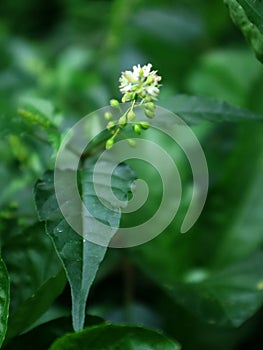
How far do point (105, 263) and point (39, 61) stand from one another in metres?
0.99

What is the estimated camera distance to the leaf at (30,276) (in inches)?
37.2

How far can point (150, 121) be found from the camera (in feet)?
3.52

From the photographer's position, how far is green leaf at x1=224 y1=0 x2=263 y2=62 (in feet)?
2.84

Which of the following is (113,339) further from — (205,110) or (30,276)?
(205,110)

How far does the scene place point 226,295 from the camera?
4.02 ft

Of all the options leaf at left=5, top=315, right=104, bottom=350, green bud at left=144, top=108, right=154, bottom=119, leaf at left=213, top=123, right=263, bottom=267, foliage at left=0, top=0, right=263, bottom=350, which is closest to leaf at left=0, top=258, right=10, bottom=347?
foliage at left=0, top=0, right=263, bottom=350

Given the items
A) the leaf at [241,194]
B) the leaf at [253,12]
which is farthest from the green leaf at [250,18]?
the leaf at [241,194]

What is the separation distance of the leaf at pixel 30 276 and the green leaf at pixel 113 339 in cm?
10

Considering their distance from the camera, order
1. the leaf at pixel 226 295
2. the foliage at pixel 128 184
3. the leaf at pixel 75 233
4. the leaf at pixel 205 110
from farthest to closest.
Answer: the leaf at pixel 226 295
the leaf at pixel 205 110
the foliage at pixel 128 184
the leaf at pixel 75 233

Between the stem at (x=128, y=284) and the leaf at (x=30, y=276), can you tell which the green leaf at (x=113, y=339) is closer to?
the leaf at (x=30, y=276)

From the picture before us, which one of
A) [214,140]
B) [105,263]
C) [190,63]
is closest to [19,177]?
[105,263]

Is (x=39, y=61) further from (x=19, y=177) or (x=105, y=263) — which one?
(x=105, y=263)

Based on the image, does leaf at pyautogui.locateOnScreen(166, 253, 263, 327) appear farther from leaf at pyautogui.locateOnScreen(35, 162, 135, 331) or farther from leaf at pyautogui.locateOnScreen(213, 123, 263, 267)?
leaf at pyautogui.locateOnScreen(35, 162, 135, 331)

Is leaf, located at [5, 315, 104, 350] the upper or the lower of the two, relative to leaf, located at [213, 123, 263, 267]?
lower
